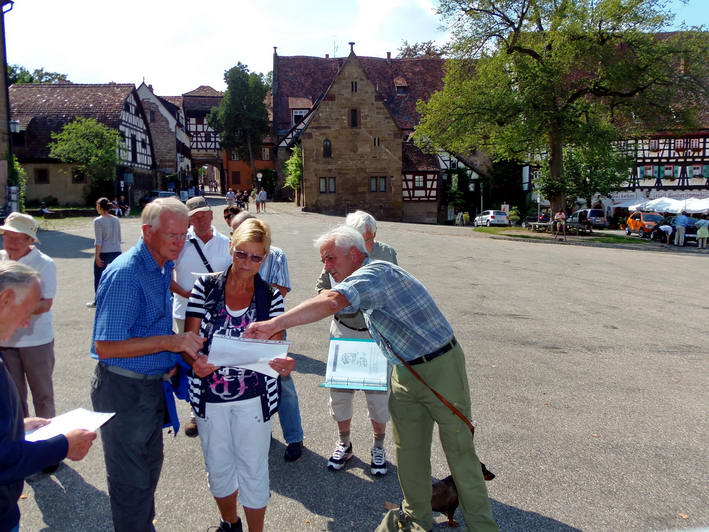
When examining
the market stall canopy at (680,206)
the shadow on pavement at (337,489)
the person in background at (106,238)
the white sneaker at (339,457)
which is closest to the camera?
the shadow on pavement at (337,489)

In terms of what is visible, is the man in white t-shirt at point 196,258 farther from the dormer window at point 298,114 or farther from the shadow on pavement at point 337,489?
the dormer window at point 298,114

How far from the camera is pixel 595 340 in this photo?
9367mm

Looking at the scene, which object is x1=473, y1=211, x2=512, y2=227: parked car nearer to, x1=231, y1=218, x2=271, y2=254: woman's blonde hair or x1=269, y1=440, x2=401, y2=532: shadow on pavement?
x1=269, y1=440, x2=401, y2=532: shadow on pavement

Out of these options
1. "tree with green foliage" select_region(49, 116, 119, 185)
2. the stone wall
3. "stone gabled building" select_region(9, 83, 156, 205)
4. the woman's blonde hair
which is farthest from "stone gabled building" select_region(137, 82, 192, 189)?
the woman's blonde hair

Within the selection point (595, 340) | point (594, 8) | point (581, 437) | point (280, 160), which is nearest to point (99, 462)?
point (581, 437)

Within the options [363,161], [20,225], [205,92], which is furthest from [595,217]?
[205,92]

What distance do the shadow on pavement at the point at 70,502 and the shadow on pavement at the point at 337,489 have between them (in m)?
1.20

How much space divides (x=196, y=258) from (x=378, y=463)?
7.68ft

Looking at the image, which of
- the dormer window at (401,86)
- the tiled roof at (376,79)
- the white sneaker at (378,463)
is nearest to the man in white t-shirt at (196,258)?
the white sneaker at (378,463)

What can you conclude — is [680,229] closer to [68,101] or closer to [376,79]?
[376,79]

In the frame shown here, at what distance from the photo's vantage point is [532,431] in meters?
5.57

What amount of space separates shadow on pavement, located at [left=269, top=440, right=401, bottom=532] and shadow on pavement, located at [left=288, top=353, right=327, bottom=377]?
2.08 meters

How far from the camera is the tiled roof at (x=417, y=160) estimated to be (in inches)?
1955

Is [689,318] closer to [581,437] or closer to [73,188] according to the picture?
[581,437]
